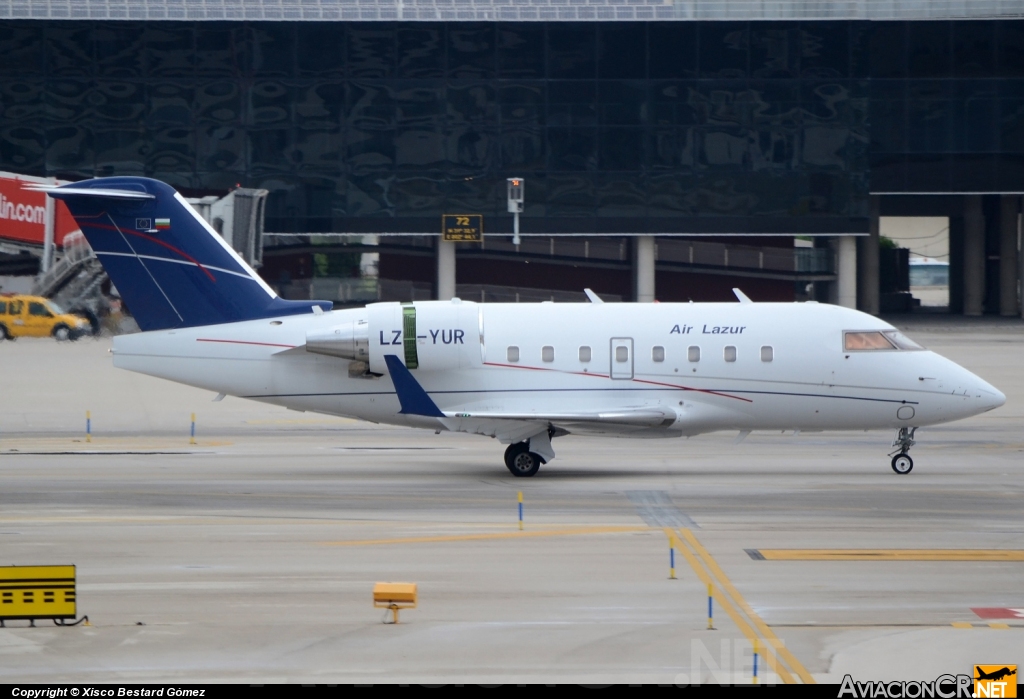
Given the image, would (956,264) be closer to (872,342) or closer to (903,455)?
(903,455)

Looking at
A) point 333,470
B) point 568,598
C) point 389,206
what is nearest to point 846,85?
point 389,206

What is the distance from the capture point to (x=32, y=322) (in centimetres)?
5459

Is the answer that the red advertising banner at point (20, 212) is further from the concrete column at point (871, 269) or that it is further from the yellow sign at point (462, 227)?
the concrete column at point (871, 269)

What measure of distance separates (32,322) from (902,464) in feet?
134

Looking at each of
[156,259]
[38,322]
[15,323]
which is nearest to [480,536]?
[156,259]

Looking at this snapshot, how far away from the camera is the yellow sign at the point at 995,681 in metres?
11.1

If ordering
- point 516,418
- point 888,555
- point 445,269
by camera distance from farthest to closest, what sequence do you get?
point 445,269 → point 516,418 → point 888,555

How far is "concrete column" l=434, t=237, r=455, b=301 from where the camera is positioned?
64.5m

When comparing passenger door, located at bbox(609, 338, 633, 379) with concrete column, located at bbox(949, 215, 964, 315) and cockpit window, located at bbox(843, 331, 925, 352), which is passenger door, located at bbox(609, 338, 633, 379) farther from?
concrete column, located at bbox(949, 215, 964, 315)

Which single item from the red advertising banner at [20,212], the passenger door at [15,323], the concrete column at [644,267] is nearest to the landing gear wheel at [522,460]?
the passenger door at [15,323]

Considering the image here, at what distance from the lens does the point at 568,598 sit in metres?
15.2

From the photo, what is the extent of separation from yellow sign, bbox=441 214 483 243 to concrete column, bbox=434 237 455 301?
3.67 feet

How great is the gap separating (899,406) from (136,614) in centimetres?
1582

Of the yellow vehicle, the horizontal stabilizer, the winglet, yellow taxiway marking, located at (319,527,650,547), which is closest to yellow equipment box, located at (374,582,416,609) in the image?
yellow taxiway marking, located at (319,527,650,547)
